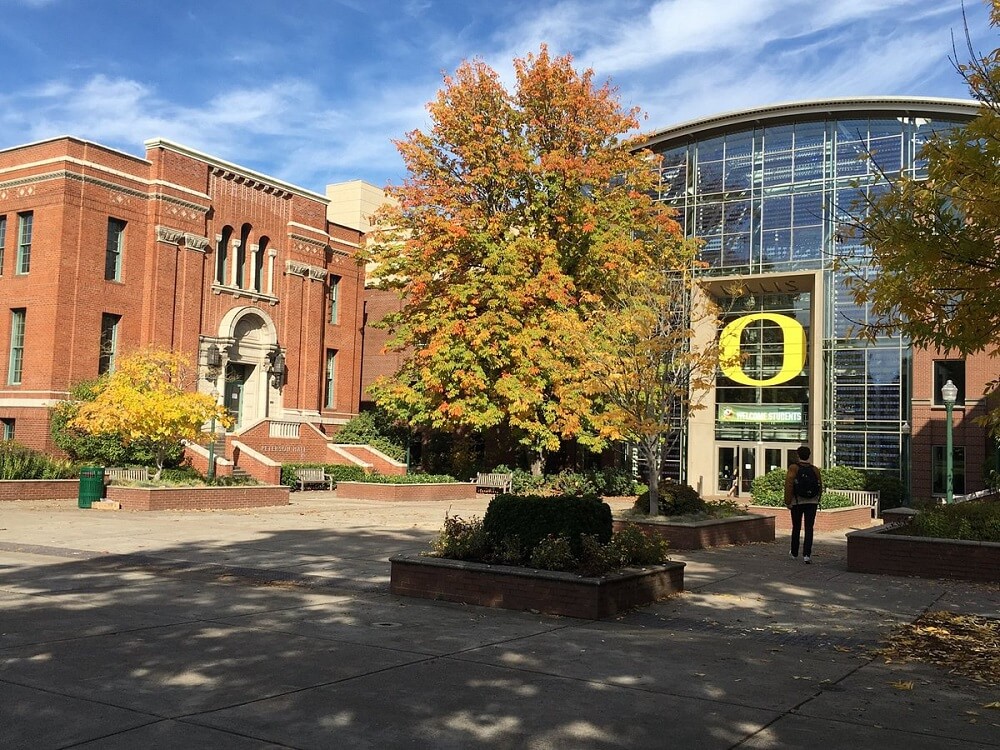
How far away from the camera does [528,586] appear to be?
9867mm

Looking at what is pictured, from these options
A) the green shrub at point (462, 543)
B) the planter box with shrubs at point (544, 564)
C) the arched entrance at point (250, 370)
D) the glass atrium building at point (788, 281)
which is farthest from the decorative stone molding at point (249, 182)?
the planter box with shrubs at point (544, 564)

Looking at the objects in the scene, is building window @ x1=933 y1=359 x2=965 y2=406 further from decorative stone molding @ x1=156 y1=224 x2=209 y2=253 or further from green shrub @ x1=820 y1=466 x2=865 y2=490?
decorative stone molding @ x1=156 y1=224 x2=209 y2=253

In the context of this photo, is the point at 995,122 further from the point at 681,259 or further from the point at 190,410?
the point at 681,259

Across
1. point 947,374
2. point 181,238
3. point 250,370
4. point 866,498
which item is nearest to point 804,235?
point 947,374

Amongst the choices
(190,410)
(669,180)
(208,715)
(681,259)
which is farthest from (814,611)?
(669,180)

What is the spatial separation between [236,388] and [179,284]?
547 centimetres

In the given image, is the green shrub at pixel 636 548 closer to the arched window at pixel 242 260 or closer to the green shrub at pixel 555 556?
the green shrub at pixel 555 556

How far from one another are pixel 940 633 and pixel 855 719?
3680 mm

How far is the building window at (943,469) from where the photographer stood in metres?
35.6

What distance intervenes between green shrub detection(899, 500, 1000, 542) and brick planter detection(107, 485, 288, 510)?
1733 cm

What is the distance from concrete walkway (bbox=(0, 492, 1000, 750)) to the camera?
5527mm

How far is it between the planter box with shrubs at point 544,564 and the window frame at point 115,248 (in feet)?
89.0

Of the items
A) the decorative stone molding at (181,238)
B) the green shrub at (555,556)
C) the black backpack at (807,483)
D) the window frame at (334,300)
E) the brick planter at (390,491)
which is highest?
the decorative stone molding at (181,238)

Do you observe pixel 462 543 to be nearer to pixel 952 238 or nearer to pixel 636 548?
pixel 636 548
